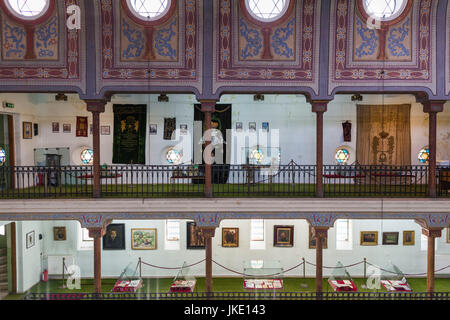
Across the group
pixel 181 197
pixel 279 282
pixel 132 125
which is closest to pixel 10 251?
pixel 132 125

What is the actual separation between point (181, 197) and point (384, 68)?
6.51 m

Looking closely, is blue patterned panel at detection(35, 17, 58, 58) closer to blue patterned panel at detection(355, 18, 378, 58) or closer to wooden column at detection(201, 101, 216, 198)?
wooden column at detection(201, 101, 216, 198)

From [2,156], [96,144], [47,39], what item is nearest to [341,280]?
[96,144]

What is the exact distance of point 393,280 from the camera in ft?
41.0

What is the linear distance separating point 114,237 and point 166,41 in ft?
25.4

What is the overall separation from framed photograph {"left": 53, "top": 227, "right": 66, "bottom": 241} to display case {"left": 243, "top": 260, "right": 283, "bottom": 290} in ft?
22.7

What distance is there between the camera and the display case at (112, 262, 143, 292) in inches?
452

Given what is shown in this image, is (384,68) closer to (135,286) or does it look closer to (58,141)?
(135,286)

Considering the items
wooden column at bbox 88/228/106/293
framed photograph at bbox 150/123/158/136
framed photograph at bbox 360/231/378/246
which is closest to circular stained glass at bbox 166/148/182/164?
framed photograph at bbox 150/123/158/136

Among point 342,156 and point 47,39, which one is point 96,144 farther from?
point 342,156

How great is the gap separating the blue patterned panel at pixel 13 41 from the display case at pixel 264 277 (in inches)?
372

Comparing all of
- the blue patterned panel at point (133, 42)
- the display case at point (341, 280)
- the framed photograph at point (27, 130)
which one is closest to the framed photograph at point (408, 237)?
the display case at point (341, 280)

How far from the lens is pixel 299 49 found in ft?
32.5

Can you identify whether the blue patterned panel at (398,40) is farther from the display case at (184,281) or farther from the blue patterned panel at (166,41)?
the display case at (184,281)
